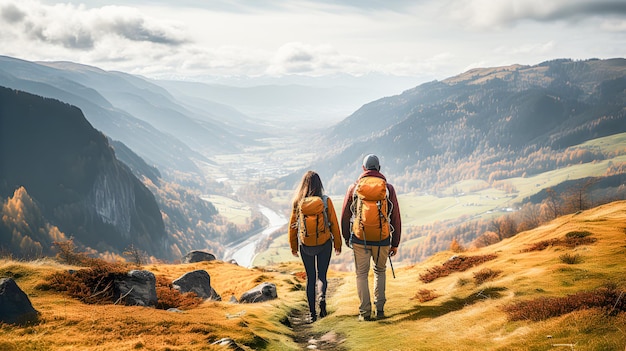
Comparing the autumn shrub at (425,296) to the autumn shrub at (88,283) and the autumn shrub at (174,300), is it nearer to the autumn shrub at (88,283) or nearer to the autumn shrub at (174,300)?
the autumn shrub at (174,300)

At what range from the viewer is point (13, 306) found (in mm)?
11125

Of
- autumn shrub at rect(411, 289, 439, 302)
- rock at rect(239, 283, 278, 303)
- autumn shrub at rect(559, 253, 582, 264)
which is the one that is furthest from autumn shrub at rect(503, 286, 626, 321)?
rock at rect(239, 283, 278, 303)

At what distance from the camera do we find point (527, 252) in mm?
24516

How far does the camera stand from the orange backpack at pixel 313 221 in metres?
15.9

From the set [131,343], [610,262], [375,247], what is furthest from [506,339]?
[131,343]

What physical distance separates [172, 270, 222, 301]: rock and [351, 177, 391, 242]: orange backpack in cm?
1286

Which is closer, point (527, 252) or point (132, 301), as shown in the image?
point (132, 301)

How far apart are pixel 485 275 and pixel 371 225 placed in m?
8.26

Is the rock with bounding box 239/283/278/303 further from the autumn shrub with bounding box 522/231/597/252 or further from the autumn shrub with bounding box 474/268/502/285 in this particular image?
the autumn shrub with bounding box 522/231/597/252

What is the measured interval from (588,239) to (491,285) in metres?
9.68

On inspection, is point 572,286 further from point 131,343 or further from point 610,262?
point 131,343

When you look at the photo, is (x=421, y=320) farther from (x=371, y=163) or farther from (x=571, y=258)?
(x=571, y=258)

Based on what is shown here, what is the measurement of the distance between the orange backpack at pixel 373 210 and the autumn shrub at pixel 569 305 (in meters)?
5.14

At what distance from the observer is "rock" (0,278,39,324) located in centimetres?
1084
